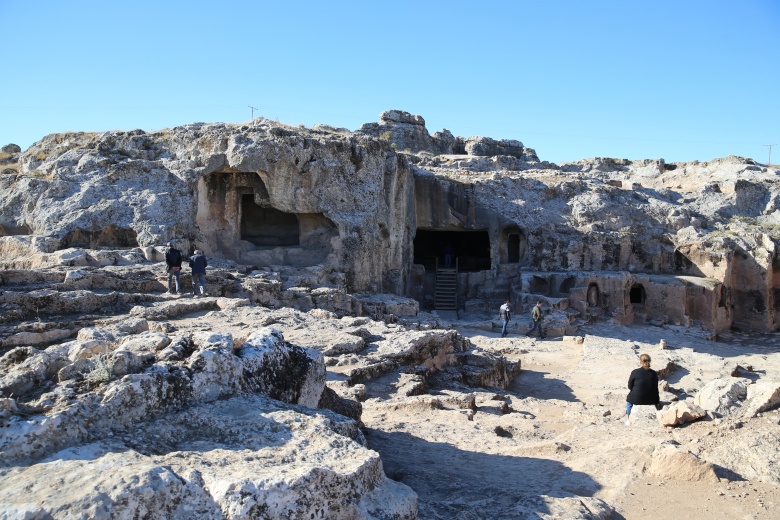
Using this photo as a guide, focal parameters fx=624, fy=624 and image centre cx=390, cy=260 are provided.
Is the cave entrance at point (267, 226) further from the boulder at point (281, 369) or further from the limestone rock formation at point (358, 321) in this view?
the boulder at point (281, 369)

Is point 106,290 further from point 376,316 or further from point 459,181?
point 459,181

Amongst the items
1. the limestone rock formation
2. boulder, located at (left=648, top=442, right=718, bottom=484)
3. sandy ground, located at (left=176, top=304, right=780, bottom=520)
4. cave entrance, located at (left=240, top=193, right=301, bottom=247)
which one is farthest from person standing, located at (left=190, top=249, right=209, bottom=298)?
boulder, located at (left=648, top=442, right=718, bottom=484)

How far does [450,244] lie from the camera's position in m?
25.4

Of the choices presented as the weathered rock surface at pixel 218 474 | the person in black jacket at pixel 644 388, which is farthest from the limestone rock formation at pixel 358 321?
the person in black jacket at pixel 644 388

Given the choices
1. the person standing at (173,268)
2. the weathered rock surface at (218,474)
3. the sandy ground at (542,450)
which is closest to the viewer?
the weathered rock surface at (218,474)

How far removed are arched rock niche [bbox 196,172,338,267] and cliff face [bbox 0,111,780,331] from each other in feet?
0.14

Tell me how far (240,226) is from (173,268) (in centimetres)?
685

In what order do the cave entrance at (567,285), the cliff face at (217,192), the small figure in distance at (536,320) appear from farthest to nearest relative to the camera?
the cave entrance at (567,285), the cliff face at (217,192), the small figure in distance at (536,320)

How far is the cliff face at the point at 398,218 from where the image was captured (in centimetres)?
1664

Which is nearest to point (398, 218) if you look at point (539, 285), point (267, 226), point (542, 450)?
point (267, 226)

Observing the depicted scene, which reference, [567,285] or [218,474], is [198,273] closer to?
[218,474]

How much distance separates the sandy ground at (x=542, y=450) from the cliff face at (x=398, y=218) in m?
7.40

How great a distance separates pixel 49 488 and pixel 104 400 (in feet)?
2.80

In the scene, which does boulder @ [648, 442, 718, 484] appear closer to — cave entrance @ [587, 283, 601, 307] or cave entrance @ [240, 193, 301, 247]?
cave entrance @ [587, 283, 601, 307]
